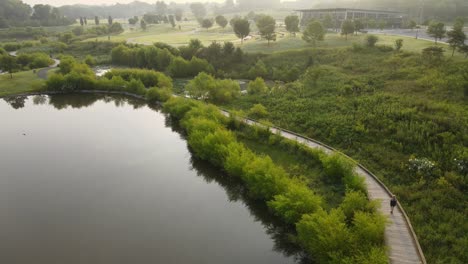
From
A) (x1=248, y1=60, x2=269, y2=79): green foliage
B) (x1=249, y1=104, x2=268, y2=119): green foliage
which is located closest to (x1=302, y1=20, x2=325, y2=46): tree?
(x1=248, y1=60, x2=269, y2=79): green foliage

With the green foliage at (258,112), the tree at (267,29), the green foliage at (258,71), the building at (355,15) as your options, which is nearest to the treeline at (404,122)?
the green foliage at (258,112)

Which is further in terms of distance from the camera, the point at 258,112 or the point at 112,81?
the point at 112,81

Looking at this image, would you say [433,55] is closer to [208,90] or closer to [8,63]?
[208,90]

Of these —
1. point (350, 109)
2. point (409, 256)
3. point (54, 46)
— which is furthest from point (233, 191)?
point (54, 46)

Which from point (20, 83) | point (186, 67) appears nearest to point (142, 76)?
point (186, 67)

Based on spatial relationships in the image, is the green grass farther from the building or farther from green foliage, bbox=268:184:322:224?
the building
